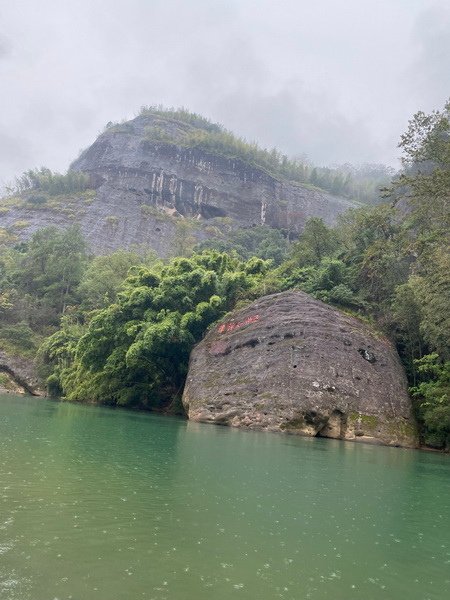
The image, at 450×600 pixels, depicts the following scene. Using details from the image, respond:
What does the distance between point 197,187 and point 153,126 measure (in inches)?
1022

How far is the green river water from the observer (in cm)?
543

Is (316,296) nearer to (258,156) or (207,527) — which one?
(207,527)

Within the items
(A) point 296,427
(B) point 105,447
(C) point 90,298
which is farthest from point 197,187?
(B) point 105,447

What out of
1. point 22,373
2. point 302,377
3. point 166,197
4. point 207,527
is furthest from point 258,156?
point 207,527

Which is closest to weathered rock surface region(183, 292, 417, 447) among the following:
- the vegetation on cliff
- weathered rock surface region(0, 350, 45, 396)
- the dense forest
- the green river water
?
the dense forest

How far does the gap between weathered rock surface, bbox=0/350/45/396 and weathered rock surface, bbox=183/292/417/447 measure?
20481 millimetres

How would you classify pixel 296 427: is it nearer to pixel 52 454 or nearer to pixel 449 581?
pixel 52 454

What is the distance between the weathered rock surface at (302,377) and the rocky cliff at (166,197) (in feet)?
192

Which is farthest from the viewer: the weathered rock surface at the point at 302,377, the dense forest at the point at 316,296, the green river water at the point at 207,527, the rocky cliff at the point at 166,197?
the rocky cliff at the point at 166,197

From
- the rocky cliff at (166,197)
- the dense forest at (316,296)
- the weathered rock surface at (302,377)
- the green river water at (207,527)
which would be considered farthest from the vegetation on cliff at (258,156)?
the green river water at (207,527)

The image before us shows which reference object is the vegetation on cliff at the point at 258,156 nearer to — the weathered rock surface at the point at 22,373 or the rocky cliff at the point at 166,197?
the rocky cliff at the point at 166,197

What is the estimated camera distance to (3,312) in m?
52.3

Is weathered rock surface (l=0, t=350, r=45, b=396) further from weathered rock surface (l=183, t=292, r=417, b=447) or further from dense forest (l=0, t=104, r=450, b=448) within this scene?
weathered rock surface (l=183, t=292, r=417, b=447)

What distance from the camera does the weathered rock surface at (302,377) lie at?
25.5 meters
